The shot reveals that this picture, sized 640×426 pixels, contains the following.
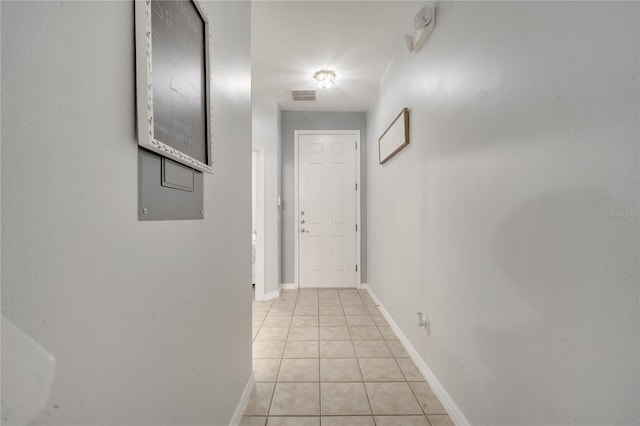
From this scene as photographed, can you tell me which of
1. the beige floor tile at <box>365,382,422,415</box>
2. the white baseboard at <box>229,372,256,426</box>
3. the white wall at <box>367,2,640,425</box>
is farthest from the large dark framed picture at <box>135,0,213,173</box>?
the beige floor tile at <box>365,382,422,415</box>

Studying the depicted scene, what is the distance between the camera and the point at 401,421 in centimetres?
146

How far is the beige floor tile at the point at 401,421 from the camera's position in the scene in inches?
57.0

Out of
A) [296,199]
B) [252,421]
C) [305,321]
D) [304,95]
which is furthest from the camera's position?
[296,199]

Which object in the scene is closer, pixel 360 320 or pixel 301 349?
pixel 301 349

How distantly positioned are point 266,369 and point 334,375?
0.47 m

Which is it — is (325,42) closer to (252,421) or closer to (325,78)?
(325,78)

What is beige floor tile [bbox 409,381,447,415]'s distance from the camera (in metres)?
1.54

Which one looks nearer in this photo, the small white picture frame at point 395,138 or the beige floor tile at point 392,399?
the beige floor tile at point 392,399

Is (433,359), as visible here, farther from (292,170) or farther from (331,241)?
(292,170)

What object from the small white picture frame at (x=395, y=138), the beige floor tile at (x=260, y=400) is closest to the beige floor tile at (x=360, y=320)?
the beige floor tile at (x=260, y=400)

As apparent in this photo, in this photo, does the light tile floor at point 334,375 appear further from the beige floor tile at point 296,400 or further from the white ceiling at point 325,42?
the white ceiling at point 325,42

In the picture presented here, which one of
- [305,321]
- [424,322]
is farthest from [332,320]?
[424,322]

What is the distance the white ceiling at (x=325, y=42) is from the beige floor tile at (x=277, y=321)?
8.36ft

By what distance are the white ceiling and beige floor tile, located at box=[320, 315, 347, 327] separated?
2541 mm
